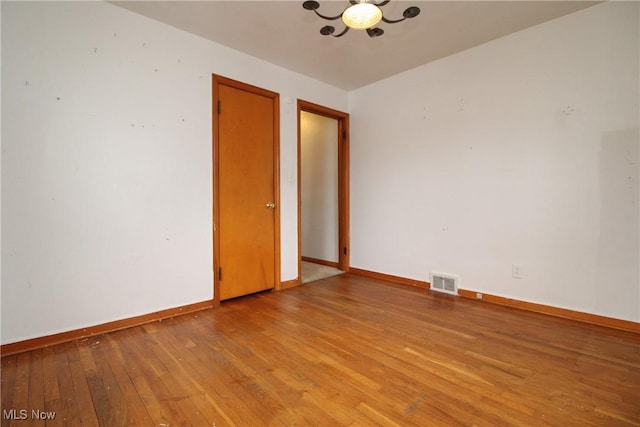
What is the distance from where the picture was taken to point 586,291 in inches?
93.2

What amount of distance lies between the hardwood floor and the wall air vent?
0.55 m

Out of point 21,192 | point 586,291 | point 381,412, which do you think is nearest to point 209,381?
point 381,412

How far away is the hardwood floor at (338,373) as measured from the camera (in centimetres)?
136

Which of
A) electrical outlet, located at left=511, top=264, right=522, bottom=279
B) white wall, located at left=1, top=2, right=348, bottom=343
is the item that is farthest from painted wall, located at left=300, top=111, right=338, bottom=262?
electrical outlet, located at left=511, top=264, right=522, bottom=279

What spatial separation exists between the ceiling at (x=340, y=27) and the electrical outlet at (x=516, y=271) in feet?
6.99

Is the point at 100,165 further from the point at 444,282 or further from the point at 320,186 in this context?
the point at 444,282

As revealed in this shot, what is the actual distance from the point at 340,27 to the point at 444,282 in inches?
107

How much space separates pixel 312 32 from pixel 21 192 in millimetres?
2481

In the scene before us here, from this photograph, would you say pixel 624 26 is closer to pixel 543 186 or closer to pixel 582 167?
pixel 582 167

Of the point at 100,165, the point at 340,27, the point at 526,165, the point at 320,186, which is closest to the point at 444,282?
the point at 526,165

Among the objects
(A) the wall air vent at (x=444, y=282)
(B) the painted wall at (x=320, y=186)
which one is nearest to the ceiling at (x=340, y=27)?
(B) the painted wall at (x=320, y=186)

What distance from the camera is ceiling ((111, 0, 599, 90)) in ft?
7.41

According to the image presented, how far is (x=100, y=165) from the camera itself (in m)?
2.19

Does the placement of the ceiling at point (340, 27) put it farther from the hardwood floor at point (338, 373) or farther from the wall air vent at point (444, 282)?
the hardwood floor at point (338, 373)
